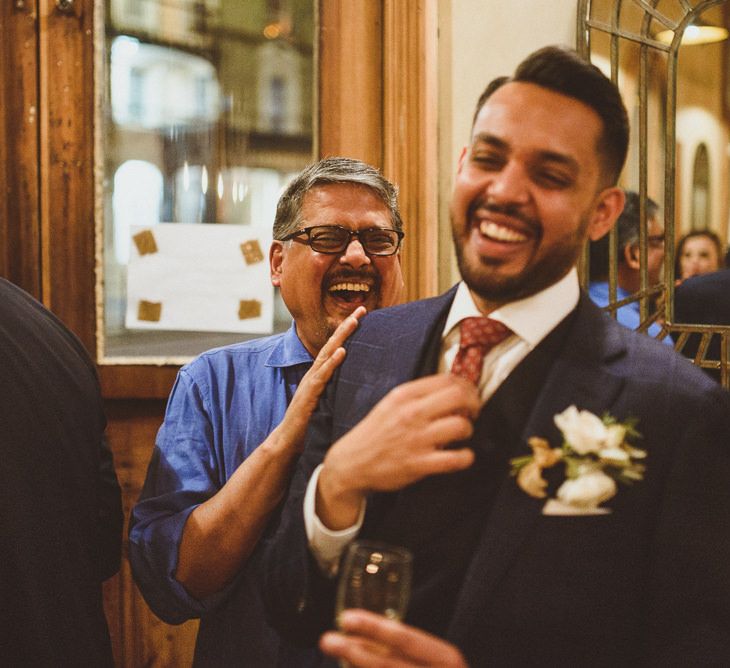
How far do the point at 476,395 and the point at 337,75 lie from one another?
68.6 inches

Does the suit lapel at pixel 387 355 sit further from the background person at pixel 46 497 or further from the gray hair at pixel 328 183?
the background person at pixel 46 497

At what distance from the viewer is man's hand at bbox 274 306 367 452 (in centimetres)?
128

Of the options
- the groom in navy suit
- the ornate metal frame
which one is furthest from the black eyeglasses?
the ornate metal frame

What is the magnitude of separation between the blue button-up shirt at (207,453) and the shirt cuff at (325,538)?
51 cm

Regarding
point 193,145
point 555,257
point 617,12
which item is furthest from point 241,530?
point 617,12

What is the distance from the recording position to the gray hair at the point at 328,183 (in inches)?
66.3

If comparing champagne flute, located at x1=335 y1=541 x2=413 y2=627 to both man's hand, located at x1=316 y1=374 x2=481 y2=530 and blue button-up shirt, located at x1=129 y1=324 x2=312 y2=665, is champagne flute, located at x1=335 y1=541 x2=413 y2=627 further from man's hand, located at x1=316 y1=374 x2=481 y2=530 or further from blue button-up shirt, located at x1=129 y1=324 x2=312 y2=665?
blue button-up shirt, located at x1=129 y1=324 x2=312 y2=665

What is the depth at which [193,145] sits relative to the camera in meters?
2.52

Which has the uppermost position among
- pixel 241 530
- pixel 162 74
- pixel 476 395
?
pixel 162 74

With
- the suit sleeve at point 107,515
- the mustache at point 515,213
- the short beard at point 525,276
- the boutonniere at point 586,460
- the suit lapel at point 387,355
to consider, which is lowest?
the suit sleeve at point 107,515

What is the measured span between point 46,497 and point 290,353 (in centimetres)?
54

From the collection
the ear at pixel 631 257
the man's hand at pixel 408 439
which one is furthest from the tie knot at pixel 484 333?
the ear at pixel 631 257

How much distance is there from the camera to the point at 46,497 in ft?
5.00

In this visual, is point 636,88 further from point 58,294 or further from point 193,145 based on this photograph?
point 58,294
